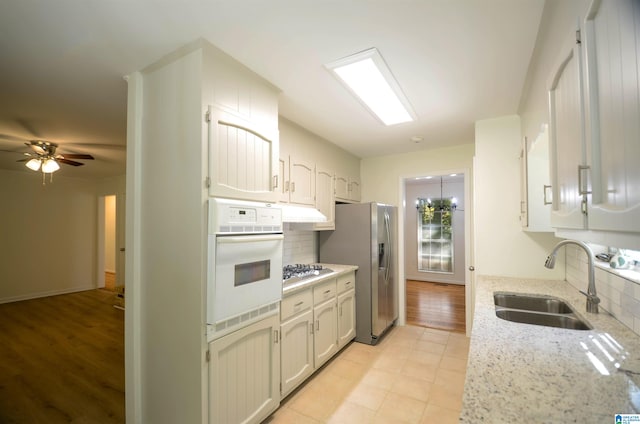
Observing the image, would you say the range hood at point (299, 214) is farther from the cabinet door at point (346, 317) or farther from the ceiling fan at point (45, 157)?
Answer: the ceiling fan at point (45, 157)

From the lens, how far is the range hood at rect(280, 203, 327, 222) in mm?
2512

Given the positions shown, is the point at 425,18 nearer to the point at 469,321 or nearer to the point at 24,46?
the point at 24,46

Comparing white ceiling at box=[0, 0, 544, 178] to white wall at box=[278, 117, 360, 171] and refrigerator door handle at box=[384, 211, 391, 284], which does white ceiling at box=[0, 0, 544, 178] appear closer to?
white wall at box=[278, 117, 360, 171]

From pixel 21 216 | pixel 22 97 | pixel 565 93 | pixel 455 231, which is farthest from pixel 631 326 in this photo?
pixel 21 216

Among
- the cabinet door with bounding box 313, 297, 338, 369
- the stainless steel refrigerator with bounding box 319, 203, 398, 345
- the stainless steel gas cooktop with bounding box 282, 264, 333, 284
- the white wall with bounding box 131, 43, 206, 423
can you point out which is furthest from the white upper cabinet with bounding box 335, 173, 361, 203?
the white wall with bounding box 131, 43, 206, 423

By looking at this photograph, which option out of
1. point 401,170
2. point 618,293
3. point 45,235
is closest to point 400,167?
point 401,170

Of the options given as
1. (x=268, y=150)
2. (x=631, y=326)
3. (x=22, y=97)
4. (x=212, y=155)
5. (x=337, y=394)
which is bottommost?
(x=337, y=394)

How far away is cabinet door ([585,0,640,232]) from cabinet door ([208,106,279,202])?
5.16 ft

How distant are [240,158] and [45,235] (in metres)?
6.14

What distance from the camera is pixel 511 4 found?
136 cm

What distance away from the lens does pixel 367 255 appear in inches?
132

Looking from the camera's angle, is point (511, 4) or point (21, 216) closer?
point (511, 4)

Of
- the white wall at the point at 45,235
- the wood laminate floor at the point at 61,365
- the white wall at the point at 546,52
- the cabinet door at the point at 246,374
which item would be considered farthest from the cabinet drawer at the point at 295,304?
the white wall at the point at 45,235

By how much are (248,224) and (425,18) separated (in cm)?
147
